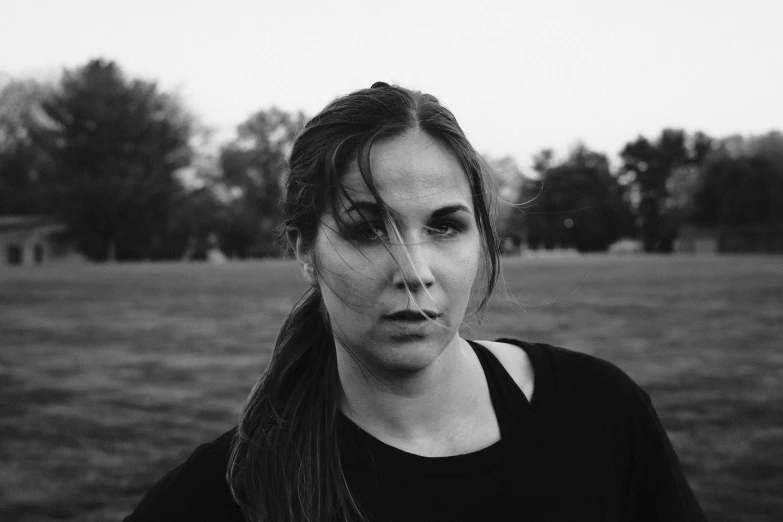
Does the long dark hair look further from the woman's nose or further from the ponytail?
the woman's nose

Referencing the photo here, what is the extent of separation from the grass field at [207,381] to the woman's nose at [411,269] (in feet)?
2.04

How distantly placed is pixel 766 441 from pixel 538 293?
17429 millimetres

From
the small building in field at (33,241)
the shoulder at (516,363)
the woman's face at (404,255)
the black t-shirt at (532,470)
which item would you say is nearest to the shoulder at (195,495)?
the black t-shirt at (532,470)

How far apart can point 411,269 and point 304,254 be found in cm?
42

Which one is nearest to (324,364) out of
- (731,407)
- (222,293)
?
(731,407)

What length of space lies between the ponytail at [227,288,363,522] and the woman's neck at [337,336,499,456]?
0.10 m

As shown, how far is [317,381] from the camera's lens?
7.36 feet

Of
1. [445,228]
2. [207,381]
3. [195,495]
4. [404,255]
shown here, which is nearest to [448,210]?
[445,228]

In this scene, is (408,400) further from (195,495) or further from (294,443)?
(195,495)

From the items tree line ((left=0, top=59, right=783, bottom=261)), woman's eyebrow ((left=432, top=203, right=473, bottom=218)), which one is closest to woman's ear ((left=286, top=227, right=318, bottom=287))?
woman's eyebrow ((left=432, top=203, right=473, bottom=218))

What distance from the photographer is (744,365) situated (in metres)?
10.1

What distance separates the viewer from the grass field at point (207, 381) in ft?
17.9

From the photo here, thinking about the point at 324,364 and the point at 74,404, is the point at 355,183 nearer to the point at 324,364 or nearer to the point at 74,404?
the point at 324,364

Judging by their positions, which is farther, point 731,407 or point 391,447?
point 731,407
